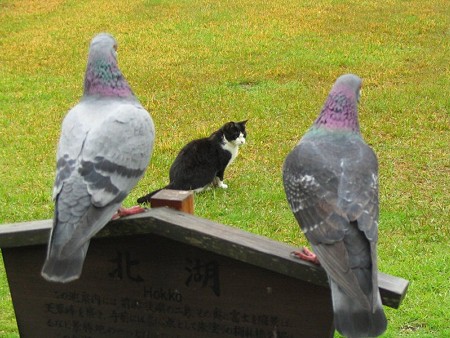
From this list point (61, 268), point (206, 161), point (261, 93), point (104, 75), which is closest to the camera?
point (61, 268)

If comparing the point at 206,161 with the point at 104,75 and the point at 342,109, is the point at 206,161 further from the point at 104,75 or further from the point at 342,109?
the point at 342,109

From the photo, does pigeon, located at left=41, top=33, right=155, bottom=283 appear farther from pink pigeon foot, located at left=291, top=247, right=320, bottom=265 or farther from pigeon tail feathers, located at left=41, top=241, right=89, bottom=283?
pink pigeon foot, located at left=291, top=247, right=320, bottom=265

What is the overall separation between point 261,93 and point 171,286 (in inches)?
304

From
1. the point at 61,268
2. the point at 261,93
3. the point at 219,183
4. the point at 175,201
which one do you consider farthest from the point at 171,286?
the point at 261,93

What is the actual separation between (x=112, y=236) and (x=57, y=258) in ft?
1.27

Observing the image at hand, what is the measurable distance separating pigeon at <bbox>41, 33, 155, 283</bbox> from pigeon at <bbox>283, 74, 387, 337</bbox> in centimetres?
71

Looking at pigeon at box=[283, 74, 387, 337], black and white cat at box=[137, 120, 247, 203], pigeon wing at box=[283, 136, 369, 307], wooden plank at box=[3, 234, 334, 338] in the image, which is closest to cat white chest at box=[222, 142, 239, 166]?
black and white cat at box=[137, 120, 247, 203]

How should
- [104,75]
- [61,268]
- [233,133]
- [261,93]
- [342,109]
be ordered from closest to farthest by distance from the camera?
[61,268], [342,109], [104,75], [233,133], [261,93]

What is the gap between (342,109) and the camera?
3545mm

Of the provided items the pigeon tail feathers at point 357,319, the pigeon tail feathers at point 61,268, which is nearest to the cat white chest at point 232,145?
the pigeon tail feathers at point 61,268

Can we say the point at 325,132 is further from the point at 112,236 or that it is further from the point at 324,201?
the point at 112,236

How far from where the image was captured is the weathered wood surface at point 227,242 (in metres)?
2.85

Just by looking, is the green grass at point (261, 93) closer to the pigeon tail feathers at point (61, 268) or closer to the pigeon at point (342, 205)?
the pigeon at point (342, 205)

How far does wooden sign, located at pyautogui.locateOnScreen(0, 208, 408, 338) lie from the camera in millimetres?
2951
